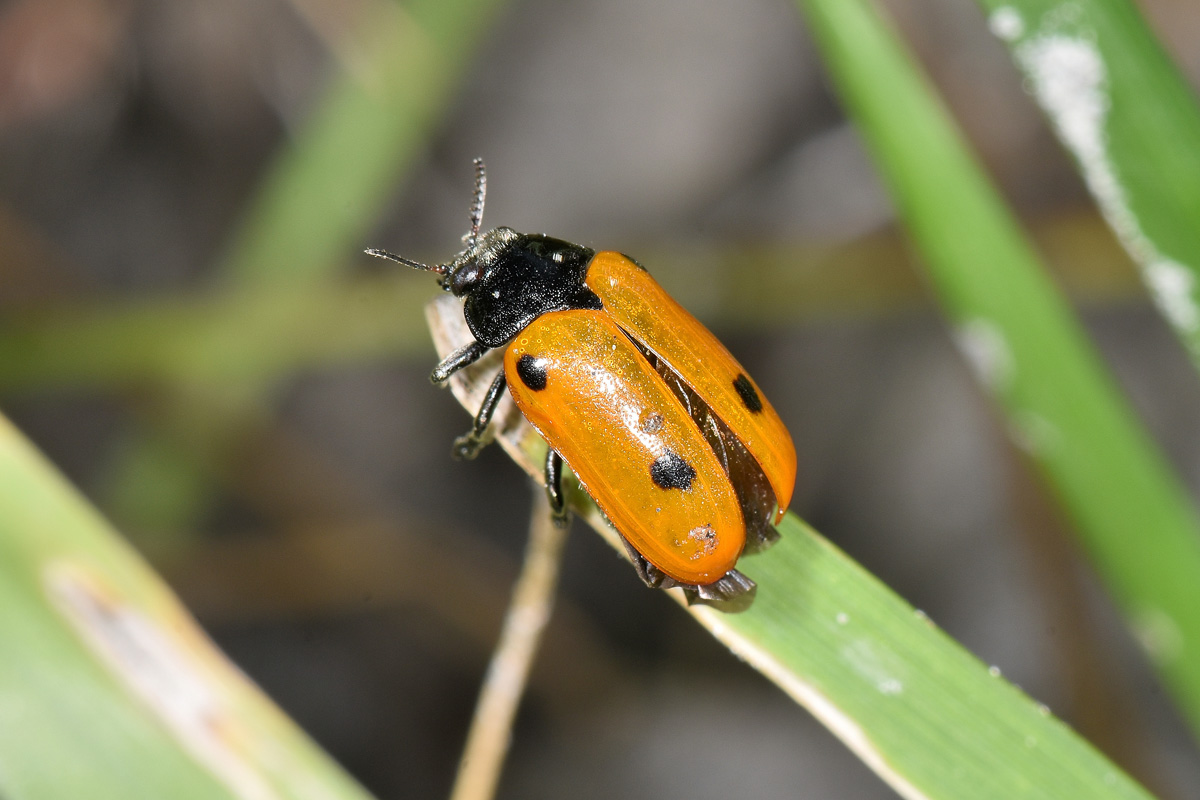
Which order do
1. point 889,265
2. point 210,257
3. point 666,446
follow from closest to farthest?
point 666,446
point 889,265
point 210,257

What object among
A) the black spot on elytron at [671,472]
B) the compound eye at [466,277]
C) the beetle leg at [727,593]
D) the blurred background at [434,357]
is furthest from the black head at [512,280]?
the blurred background at [434,357]

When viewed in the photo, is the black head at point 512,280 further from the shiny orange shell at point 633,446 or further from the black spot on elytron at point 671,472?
the black spot on elytron at point 671,472

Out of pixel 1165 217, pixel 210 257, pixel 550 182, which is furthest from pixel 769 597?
pixel 210 257

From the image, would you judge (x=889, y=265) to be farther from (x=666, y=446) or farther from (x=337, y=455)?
(x=337, y=455)

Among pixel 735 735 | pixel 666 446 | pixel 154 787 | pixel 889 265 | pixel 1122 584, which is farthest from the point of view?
pixel 735 735

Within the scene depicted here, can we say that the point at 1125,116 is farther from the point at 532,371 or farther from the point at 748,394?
the point at 532,371

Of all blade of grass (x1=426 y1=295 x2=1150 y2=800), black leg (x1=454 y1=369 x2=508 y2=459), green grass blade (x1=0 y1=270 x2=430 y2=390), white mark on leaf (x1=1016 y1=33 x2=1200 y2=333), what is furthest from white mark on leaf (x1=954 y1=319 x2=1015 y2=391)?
green grass blade (x1=0 y1=270 x2=430 y2=390)
